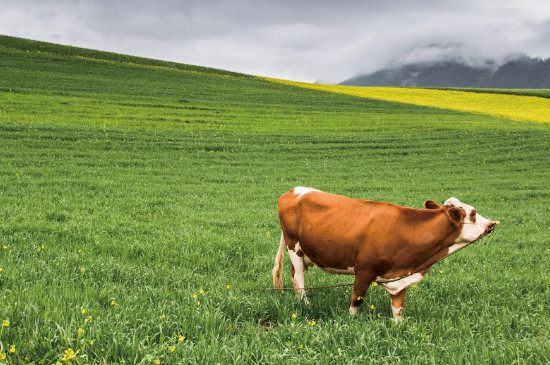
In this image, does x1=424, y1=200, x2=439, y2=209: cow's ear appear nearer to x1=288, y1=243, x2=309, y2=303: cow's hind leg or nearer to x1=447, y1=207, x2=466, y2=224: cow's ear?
x1=447, y1=207, x2=466, y2=224: cow's ear

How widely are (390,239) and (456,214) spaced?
69 cm

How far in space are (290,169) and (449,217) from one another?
1561 centimetres

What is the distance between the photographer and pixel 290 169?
64.5 feet

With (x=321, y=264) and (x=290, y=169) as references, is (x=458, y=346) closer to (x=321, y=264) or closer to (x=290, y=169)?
(x=321, y=264)

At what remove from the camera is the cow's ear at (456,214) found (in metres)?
4.06

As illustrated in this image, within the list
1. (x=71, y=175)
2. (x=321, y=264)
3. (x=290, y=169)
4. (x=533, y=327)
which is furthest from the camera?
(x=290, y=169)

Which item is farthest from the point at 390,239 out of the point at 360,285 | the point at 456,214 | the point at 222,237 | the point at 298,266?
the point at 222,237

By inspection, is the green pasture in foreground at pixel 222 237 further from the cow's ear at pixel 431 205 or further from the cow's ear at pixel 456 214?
the cow's ear at pixel 431 205

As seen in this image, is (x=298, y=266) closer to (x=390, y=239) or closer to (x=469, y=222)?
(x=390, y=239)

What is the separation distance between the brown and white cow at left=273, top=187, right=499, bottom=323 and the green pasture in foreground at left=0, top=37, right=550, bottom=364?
0.44m

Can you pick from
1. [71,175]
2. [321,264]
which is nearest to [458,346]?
[321,264]

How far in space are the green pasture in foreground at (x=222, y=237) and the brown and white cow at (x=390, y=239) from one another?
17.4 inches

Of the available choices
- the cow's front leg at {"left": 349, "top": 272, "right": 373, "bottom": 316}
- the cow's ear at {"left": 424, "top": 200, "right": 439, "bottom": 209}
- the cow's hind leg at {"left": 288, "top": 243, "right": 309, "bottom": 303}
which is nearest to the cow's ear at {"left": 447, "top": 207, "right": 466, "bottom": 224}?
the cow's ear at {"left": 424, "top": 200, "right": 439, "bottom": 209}

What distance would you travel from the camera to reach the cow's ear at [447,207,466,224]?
13.3 feet
